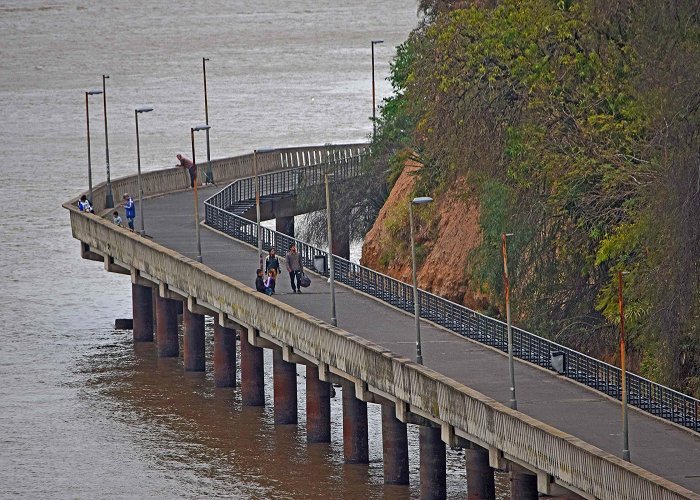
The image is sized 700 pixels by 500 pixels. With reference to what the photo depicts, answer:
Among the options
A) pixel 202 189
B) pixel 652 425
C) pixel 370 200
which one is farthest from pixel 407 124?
pixel 652 425

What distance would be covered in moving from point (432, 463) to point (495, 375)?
2.33 metres

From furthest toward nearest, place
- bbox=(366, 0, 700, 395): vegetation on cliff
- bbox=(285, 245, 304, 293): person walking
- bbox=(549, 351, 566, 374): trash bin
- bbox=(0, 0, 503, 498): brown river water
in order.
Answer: bbox=(285, 245, 304, 293): person walking → bbox=(0, 0, 503, 498): brown river water → bbox=(549, 351, 566, 374): trash bin → bbox=(366, 0, 700, 395): vegetation on cliff

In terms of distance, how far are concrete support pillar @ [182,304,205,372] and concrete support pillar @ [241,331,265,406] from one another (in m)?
4.35

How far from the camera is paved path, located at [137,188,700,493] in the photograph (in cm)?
4166

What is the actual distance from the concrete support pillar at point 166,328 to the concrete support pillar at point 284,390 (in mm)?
10057

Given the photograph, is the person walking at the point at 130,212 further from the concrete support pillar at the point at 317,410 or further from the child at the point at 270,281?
the concrete support pillar at the point at 317,410

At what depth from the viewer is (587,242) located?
179 ft

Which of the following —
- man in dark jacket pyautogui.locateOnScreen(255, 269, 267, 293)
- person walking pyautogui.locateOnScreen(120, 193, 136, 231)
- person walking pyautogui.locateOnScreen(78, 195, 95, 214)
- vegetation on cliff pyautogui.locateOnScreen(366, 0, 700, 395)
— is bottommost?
person walking pyautogui.locateOnScreen(78, 195, 95, 214)

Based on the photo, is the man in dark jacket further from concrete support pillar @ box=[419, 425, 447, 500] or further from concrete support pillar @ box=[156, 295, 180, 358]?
concrete support pillar @ box=[419, 425, 447, 500]

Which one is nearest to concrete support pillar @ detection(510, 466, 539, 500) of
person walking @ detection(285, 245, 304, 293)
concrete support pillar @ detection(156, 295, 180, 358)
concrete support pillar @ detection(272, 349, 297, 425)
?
concrete support pillar @ detection(272, 349, 297, 425)

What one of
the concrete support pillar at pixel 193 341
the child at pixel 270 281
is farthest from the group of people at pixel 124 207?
the child at pixel 270 281

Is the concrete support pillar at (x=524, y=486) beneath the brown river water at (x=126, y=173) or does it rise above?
above

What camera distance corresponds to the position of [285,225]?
81.8m

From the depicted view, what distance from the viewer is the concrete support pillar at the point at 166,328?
6775cm
